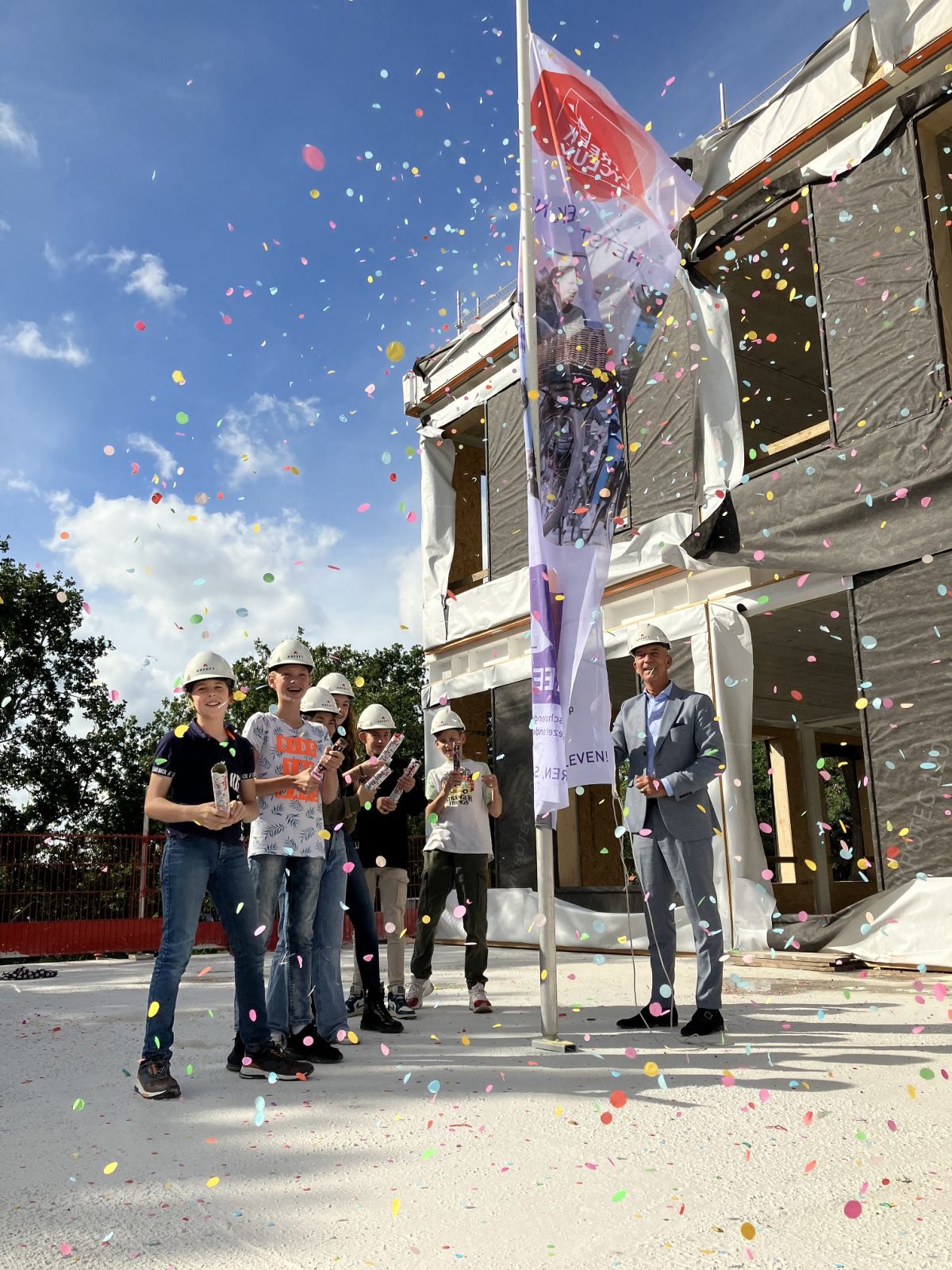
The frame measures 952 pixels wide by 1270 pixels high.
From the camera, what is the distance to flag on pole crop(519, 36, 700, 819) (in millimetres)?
4570

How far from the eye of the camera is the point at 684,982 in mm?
6777

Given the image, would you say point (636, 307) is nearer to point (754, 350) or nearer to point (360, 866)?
point (360, 866)

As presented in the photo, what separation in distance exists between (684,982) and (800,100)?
313 inches

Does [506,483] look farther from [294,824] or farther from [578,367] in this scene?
[294,824]

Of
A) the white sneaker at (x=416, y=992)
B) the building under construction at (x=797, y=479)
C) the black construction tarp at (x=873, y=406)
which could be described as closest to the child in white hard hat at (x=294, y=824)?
the white sneaker at (x=416, y=992)

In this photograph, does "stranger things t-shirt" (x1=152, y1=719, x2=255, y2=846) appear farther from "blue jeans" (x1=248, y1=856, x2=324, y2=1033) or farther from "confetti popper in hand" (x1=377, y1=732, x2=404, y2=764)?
"confetti popper in hand" (x1=377, y1=732, x2=404, y2=764)

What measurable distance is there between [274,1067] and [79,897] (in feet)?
33.5

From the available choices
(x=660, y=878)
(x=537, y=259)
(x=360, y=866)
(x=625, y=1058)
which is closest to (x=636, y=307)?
(x=537, y=259)

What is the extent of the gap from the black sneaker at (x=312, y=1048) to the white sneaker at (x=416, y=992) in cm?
143

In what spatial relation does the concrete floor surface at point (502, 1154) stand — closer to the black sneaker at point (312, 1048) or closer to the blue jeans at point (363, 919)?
the black sneaker at point (312, 1048)

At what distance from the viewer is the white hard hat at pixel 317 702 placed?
498 cm

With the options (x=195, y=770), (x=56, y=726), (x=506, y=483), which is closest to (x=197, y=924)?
(x=195, y=770)

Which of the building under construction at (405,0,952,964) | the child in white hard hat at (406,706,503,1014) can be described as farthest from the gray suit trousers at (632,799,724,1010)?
the building under construction at (405,0,952,964)

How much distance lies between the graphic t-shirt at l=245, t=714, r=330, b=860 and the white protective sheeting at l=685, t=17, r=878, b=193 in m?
7.86
